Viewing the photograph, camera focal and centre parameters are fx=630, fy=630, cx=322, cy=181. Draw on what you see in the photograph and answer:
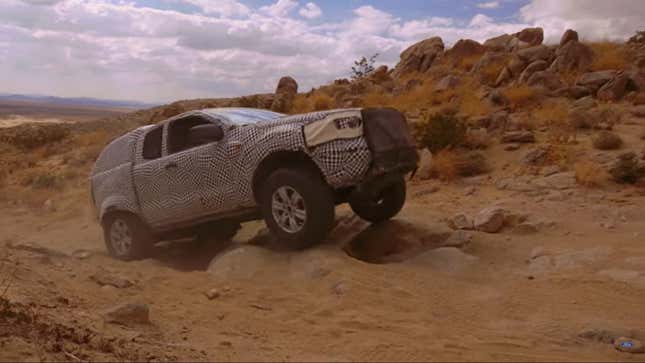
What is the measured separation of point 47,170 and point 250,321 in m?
14.8

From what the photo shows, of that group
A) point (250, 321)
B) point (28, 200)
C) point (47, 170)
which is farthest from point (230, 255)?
point (47, 170)

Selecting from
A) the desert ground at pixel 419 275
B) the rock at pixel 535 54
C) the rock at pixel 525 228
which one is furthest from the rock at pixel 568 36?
the rock at pixel 525 228

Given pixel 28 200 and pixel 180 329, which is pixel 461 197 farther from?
pixel 28 200

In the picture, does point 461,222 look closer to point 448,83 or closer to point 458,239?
point 458,239

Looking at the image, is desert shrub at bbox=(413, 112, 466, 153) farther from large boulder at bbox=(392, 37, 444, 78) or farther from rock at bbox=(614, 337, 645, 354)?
large boulder at bbox=(392, 37, 444, 78)

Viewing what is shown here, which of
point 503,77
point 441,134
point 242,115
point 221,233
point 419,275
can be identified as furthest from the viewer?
point 503,77

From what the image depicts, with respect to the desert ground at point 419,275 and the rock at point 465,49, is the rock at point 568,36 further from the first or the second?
the desert ground at point 419,275

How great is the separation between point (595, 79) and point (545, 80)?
1.30m

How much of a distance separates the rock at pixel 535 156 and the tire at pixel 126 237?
680cm

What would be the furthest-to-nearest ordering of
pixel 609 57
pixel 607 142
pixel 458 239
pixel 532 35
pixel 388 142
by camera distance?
pixel 532 35, pixel 609 57, pixel 607 142, pixel 458 239, pixel 388 142

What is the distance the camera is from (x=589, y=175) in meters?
9.82

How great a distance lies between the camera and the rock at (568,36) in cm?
2001

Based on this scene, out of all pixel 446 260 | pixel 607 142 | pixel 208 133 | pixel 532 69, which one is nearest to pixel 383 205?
pixel 446 260

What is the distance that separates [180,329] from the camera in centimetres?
496
